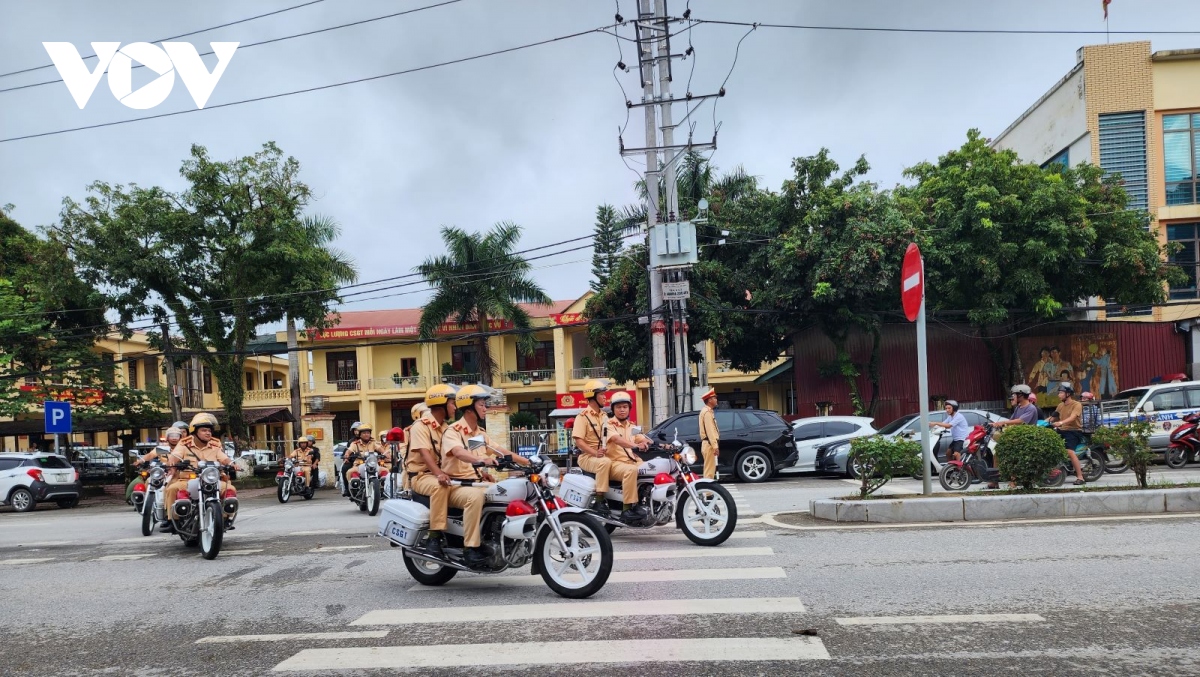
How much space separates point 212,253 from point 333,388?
66.2 feet

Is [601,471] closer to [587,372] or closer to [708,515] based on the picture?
[708,515]

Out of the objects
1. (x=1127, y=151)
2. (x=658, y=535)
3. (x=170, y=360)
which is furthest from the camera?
(x=170, y=360)

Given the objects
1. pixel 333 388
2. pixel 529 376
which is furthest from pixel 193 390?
pixel 529 376

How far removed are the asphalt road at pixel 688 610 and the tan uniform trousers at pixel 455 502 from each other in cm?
51

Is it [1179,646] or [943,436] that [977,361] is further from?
[1179,646]

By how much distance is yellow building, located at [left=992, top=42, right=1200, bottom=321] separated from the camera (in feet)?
92.7

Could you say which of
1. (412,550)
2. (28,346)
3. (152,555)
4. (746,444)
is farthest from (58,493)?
(412,550)

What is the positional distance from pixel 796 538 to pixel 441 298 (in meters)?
29.4

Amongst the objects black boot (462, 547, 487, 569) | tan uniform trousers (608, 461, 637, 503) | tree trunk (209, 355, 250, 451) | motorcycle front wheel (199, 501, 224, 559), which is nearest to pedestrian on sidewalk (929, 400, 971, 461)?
tan uniform trousers (608, 461, 637, 503)

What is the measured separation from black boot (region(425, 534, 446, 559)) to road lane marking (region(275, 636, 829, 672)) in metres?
1.79

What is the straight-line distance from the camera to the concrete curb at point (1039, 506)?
9883 millimetres

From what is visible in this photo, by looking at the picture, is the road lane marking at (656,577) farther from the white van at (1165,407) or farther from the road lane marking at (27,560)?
the white van at (1165,407)

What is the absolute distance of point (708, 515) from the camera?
361 inches

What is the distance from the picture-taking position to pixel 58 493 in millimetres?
21844
